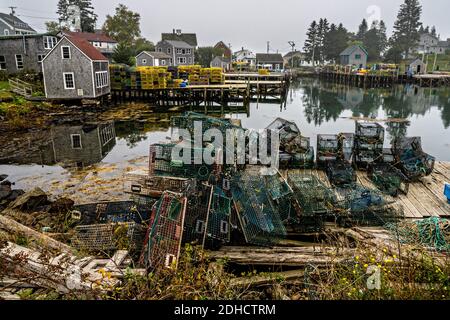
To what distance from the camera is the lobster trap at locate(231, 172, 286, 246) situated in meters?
5.98

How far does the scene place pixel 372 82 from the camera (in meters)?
53.7

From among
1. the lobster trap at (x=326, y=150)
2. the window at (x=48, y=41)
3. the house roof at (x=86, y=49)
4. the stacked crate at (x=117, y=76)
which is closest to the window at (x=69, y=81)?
the house roof at (x=86, y=49)

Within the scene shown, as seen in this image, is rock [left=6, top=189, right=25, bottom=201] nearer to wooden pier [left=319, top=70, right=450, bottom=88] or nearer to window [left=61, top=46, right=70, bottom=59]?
window [left=61, top=46, right=70, bottom=59]

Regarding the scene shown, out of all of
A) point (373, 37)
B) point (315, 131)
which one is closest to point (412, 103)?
point (315, 131)

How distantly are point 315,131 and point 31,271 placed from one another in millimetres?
19468

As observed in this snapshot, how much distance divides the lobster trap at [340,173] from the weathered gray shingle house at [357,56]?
67581 mm

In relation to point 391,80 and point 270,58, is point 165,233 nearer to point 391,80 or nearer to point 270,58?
point 391,80

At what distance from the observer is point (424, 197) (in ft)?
26.7

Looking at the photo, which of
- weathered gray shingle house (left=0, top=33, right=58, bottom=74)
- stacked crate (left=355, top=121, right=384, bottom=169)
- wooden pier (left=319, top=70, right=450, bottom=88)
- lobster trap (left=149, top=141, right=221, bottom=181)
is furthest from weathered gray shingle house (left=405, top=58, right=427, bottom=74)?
lobster trap (left=149, top=141, right=221, bottom=181)

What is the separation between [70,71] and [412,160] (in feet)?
83.0

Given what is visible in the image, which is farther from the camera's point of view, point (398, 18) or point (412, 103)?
point (398, 18)

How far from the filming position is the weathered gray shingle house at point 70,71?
26.2m

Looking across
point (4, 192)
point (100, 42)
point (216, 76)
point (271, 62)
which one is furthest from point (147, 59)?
point (4, 192)
